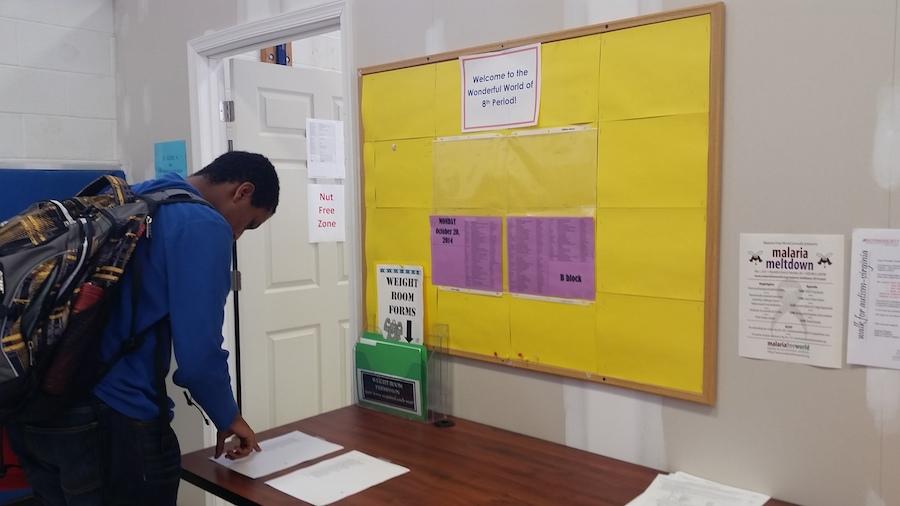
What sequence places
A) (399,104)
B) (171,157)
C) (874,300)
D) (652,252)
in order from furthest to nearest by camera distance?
A: 1. (171,157)
2. (399,104)
3. (652,252)
4. (874,300)

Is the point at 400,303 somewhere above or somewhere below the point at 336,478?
above

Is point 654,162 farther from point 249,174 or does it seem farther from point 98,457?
point 98,457

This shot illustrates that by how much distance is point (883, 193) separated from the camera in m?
1.32

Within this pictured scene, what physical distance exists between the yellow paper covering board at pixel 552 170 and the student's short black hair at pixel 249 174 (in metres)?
0.66

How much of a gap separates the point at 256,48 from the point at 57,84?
1.21 metres

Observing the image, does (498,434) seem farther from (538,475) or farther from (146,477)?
(146,477)

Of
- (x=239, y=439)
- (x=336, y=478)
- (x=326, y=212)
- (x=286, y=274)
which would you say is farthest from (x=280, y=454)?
(x=326, y=212)

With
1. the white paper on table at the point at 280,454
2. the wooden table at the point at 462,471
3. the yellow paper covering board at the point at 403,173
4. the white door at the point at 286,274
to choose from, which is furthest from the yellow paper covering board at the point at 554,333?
the white door at the point at 286,274

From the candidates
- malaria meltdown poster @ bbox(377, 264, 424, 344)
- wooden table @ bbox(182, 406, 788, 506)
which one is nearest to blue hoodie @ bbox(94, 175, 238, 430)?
wooden table @ bbox(182, 406, 788, 506)

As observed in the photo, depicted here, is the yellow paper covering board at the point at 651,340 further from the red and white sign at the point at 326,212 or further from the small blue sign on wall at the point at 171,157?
the small blue sign on wall at the point at 171,157

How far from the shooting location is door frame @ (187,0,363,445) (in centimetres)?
226

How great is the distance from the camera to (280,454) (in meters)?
1.79

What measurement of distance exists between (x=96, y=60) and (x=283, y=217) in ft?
4.18

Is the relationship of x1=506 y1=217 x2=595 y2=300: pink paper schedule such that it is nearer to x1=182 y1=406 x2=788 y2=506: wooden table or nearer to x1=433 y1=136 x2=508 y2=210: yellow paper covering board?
x1=433 y1=136 x2=508 y2=210: yellow paper covering board
